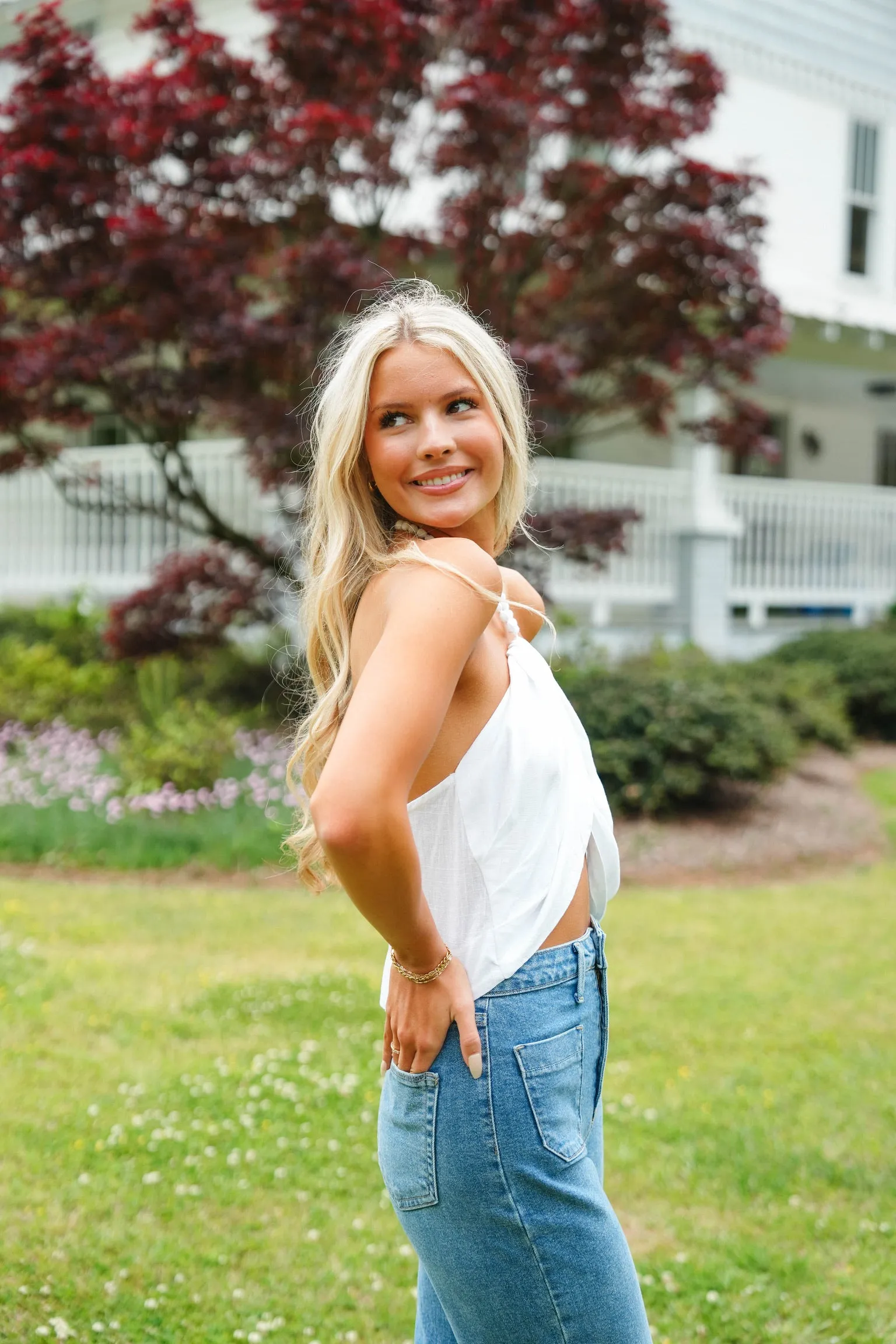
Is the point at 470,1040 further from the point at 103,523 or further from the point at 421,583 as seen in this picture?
the point at 103,523

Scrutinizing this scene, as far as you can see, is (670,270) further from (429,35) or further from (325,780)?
(325,780)

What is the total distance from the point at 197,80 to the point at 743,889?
589 cm

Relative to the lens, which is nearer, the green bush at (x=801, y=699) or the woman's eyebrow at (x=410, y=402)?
the woman's eyebrow at (x=410, y=402)

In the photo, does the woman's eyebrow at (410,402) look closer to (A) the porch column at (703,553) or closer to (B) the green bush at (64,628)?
(B) the green bush at (64,628)

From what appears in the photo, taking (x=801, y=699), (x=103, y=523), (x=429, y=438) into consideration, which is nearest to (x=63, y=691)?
(x=103, y=523)

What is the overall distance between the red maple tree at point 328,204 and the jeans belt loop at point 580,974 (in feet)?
20.3

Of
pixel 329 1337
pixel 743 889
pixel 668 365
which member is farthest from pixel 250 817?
pixel 329 1337

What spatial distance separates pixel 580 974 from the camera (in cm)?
187

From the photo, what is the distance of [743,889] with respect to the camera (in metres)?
7.33

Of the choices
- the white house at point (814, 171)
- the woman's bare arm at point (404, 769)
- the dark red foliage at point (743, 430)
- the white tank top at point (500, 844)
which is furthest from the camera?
the white house at point (814, 171)

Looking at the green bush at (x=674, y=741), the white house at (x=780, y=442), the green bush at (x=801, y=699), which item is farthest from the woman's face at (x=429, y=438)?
the white house at (x=780, y=442)

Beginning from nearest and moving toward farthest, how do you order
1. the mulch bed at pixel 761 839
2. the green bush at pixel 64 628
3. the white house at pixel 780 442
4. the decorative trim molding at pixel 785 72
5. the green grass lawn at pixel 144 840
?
the green grass lawn at pixel 144 840 → the mulch bed at pixel 761 839 → the green bush at pixel 64 628 → the white house at pixel 780 442 → the decorative trim molding at pixel 785 72

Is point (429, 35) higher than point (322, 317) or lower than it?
higher

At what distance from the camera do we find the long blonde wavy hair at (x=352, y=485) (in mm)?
1907
